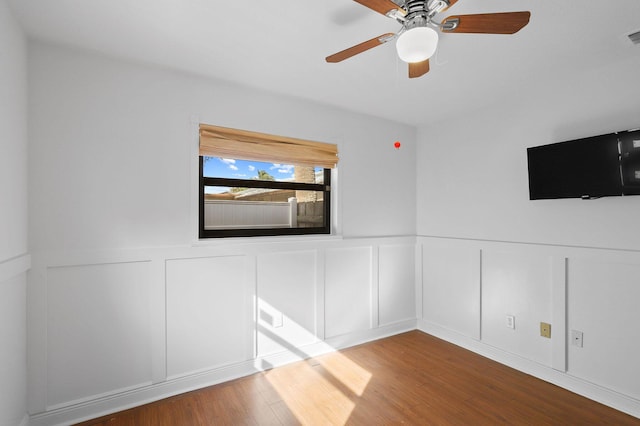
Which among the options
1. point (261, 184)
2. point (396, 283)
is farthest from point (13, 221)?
point (396, 283)

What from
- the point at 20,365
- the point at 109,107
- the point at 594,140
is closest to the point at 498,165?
the point at 594,140

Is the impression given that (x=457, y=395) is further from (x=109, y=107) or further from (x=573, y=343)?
(x=109, y=107)

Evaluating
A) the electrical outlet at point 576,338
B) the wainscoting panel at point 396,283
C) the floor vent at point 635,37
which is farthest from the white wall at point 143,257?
the floor vent at point 635,37

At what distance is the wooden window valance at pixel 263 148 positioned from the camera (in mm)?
2557

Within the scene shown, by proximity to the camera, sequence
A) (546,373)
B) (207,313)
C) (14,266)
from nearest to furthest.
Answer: (14,266), (207,313), (546,373)

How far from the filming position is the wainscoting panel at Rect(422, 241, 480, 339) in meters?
3.18

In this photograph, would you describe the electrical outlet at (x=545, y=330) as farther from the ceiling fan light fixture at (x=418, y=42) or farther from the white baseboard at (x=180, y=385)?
the ceiling fan light fixture at (x=418, y=42)

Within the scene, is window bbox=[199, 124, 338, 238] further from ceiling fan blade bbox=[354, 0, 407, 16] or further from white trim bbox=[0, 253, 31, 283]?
ceiling fan blade bbox=[354, 0, 407, 16]

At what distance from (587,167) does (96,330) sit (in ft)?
11.8

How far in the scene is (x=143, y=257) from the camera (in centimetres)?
226

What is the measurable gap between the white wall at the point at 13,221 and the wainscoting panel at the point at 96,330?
6.2 inches

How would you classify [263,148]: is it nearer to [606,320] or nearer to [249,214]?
[249,214]

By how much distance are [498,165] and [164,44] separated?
2.93m

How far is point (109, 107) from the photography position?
219cm
